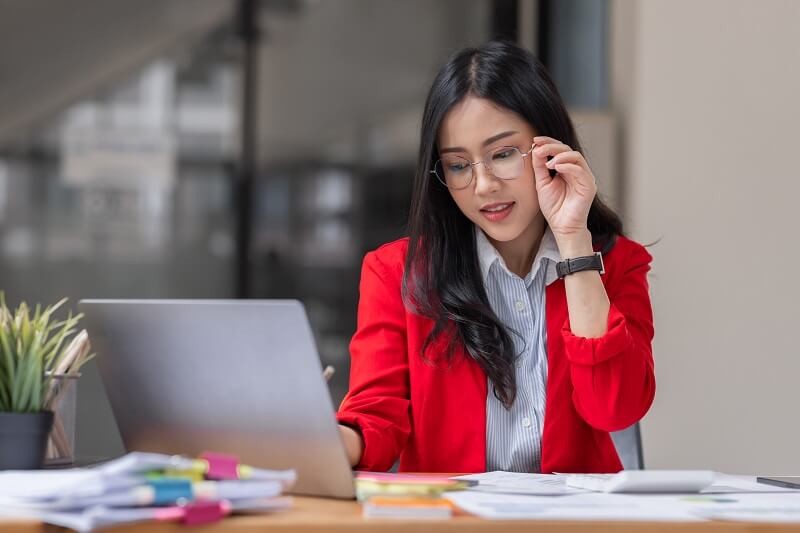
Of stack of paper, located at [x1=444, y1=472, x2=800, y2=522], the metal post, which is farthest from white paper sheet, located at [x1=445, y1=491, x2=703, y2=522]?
the metal post

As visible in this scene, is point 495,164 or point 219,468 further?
point 495,164

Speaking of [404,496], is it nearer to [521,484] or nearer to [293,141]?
[521,484]

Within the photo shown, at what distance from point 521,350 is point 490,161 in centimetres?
35

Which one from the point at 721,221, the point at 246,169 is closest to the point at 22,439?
the point at 721,221

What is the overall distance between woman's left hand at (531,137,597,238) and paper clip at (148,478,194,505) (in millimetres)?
912

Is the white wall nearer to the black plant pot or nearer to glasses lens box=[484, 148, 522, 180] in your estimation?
glasses lens box=[484, 148, 522, 180]

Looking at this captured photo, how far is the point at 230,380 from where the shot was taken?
1.15m

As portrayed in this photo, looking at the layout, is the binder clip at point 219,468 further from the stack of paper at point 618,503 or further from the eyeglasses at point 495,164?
the eyeglasses at point 495,164

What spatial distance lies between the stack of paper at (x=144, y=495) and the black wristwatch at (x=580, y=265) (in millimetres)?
766

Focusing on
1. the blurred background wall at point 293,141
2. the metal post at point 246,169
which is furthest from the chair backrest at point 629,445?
the metal post at point 246,169

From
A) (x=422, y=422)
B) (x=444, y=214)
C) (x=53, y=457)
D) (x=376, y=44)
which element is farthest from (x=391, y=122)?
(x=53, y=457)

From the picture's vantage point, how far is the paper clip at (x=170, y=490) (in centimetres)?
98

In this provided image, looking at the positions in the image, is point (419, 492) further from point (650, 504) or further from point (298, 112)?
point (298, 112)

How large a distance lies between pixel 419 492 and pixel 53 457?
60 cm
